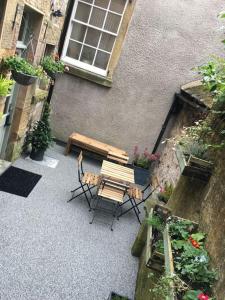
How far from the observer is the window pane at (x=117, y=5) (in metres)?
8.43

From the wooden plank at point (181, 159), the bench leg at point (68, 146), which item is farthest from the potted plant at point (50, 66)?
the wooden plank at point (181, 159)

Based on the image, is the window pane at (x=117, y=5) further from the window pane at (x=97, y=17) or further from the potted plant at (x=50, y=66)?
the potted plant at (x=50, y=66)

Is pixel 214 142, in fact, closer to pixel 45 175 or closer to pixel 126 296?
pixel 126 296

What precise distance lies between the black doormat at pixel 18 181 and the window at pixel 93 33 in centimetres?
361

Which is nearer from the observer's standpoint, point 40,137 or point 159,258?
point 159,258

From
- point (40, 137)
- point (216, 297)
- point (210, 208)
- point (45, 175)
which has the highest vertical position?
point (210, 208)

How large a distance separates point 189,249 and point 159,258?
0.53 metres

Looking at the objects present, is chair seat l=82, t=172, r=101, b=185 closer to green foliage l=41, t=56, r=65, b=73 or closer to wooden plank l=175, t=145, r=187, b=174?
green foliage l=41, t=56, r=65, b=73

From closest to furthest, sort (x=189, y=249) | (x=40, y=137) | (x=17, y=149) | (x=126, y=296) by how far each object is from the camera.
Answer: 1. (x=189, y=249)
2. (x=126, y=296)
3. (x=17, y=149)
4. (x=40, y=137)

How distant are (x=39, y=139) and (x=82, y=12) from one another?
3774 mm

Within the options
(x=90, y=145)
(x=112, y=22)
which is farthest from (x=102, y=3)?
(x=90, y=145)

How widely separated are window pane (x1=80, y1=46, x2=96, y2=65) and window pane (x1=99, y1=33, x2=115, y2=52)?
11.3 inches

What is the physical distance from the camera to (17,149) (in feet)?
23.3

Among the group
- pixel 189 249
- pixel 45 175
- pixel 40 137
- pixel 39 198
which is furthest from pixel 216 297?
pixel 40 137
